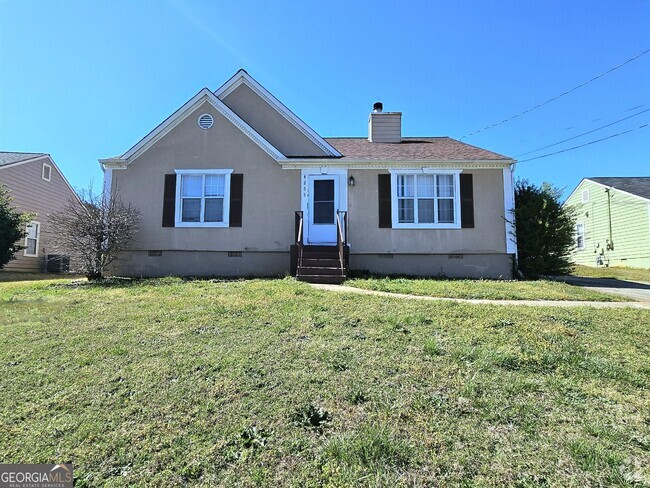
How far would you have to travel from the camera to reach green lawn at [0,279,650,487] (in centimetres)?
234

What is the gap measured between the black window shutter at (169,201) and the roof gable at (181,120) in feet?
A: 4.11

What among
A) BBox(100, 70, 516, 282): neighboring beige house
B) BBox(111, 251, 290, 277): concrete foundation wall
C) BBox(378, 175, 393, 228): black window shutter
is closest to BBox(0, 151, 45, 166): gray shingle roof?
BBox(100, 70, 516, 282): neighboring beige house

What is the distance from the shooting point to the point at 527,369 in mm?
3641

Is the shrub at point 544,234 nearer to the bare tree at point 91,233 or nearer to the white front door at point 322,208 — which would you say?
the white front door at point 322,208

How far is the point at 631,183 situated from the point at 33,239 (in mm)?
32988

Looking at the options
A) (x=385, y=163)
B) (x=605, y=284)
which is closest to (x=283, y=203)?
(x=385, y=163)

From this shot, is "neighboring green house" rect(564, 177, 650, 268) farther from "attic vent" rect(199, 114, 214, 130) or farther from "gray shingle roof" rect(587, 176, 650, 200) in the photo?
"attic vent" rect(199, 114, 214, 130)

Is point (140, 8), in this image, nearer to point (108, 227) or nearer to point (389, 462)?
point (108, 227)

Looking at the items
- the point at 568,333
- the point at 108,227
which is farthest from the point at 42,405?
the point at 108,227

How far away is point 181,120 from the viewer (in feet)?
38.5

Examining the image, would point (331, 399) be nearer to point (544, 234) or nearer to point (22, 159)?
point (544, 234)

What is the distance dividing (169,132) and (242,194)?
10.1 ft

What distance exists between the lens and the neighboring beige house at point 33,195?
57.2 ft
